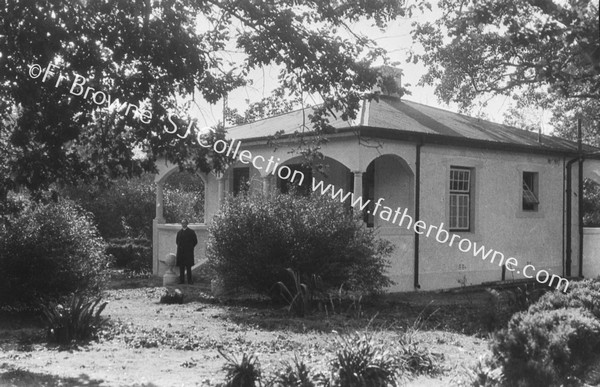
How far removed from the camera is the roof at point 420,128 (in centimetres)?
1677

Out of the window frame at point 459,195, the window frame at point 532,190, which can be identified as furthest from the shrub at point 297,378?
the window frame at point 532,190

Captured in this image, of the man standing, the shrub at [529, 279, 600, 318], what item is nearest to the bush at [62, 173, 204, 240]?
the man standing

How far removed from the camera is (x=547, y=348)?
20.2 ft

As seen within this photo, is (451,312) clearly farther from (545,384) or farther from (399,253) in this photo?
(545,384)

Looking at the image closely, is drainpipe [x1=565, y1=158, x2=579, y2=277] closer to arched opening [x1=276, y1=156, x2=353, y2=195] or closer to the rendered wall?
the rendered wall

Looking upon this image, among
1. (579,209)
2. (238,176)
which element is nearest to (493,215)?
(579,209)

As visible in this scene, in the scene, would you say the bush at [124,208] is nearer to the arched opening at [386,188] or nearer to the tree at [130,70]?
the arched opening at [386,188]

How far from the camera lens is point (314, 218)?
14.1m

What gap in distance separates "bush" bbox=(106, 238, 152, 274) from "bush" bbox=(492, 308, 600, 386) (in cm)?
1843

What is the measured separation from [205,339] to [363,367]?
13.0 feet

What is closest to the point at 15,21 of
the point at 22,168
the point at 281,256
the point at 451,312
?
the point at 22,168

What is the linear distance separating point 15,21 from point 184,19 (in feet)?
7.88

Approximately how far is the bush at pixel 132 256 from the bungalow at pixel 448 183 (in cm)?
139

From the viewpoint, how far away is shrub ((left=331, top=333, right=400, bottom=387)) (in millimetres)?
6656
